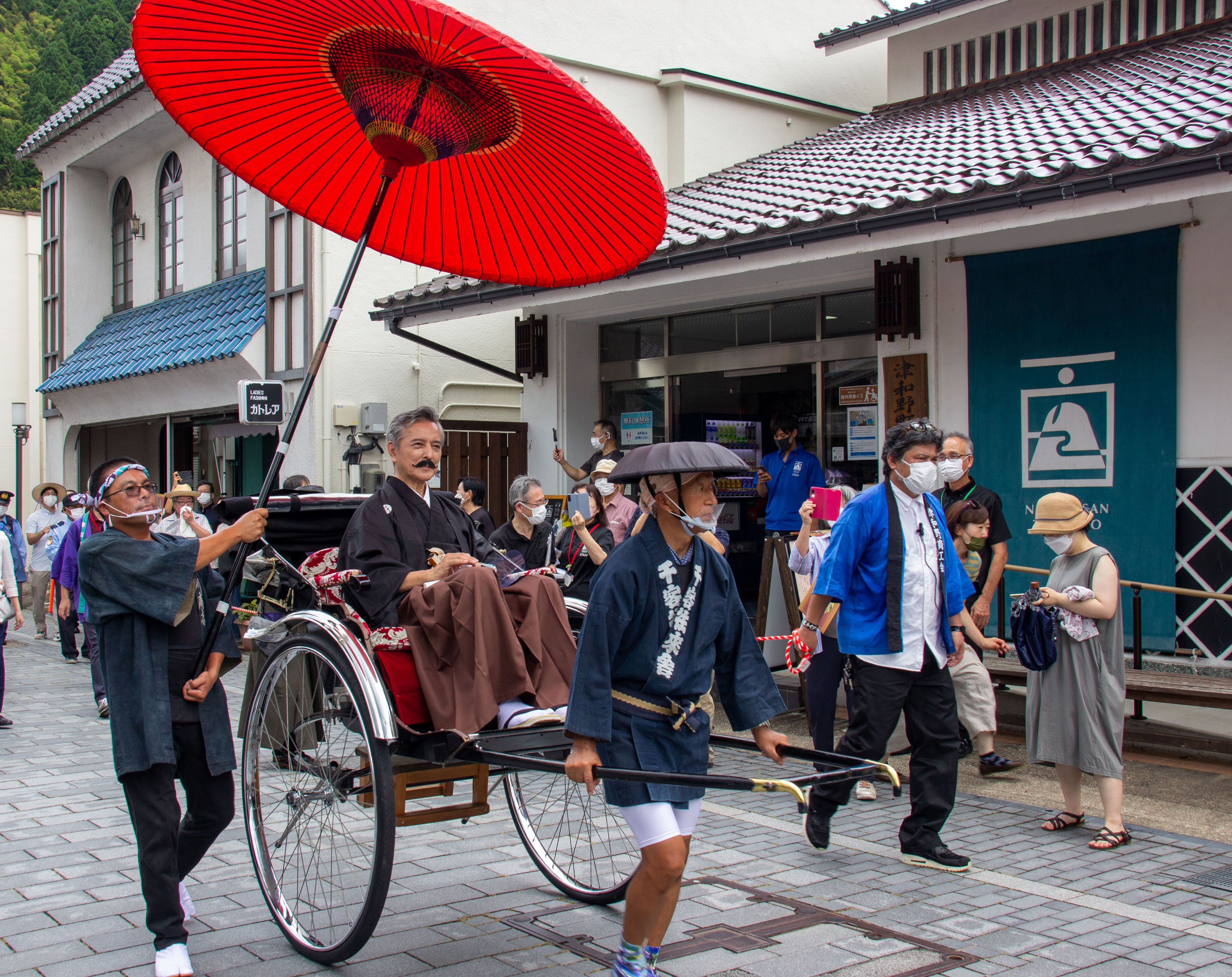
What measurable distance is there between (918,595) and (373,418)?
9809 millimetres

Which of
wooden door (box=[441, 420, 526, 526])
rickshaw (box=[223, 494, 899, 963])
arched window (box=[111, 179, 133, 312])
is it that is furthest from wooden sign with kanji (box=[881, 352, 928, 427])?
arched window (box=[111, 179, 133, 312])

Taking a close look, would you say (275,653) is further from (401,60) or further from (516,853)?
(401,60)

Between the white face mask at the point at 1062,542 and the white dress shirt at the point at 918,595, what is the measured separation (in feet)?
2.72

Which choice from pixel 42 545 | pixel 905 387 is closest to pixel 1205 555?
pixel 905 387

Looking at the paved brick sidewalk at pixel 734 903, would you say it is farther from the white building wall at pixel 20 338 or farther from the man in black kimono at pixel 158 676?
the white building wall at pixel 20 338

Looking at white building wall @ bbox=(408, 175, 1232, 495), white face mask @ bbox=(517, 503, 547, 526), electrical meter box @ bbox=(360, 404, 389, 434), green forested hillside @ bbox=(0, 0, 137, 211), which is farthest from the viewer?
green forested hillside @ bbox=(0, 0, 137, 211)

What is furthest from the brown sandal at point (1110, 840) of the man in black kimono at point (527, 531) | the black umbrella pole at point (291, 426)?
the black umbrella pole at point (291, 426)

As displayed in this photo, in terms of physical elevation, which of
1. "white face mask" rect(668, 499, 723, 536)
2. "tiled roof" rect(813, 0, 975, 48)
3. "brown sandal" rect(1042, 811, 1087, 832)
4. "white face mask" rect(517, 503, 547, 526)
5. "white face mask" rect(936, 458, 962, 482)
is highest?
"tiled roof" rect(813, 0, 975, 48)

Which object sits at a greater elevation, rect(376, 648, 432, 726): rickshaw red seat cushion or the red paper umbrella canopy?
the red paper umbrella canopy

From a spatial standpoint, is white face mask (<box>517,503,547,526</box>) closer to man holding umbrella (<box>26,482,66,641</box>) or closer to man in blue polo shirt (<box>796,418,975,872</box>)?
man in blue polo shirt (<box>796,418,975,872</box>)

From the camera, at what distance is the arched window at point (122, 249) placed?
773 inches

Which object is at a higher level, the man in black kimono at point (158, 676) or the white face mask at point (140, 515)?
the white face mask at point (140, 515)

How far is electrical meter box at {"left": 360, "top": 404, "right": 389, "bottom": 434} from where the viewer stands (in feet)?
45.3

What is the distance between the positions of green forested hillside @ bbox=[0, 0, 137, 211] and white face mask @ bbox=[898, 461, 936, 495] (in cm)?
2926
